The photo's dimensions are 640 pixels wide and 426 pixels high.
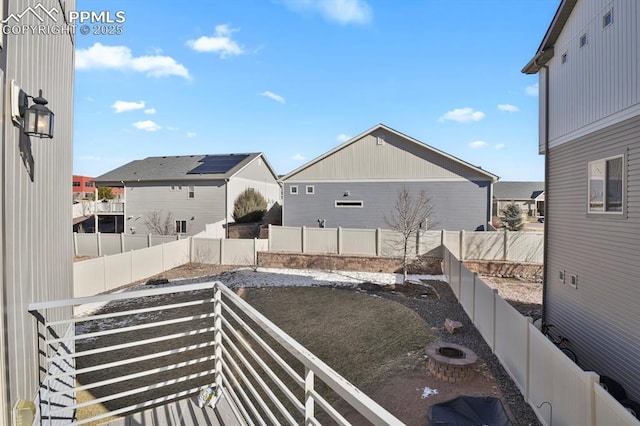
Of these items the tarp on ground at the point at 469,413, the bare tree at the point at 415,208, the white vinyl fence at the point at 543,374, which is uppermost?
the bare tree at the point at 415,208

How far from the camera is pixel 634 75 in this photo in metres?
5.27

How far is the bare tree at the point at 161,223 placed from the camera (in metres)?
22.0

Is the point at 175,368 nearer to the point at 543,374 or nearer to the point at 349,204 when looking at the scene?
the point at 543,374

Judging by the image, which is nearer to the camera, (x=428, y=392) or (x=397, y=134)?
(x=428, y=392)

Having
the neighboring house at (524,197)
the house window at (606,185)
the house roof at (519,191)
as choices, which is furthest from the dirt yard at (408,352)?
the house roof at (519,191)

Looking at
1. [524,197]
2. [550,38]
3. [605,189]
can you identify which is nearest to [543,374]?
[605,189]

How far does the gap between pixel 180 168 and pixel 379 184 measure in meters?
14.0

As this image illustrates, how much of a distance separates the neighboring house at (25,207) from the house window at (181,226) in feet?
62.9

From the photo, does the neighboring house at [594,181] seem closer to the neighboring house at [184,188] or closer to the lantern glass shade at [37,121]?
the lantern glass shade at [37,121]

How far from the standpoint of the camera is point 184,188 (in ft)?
72.2

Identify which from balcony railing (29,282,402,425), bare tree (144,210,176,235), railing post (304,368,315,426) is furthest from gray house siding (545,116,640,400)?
bare tree (144,210,176,235)

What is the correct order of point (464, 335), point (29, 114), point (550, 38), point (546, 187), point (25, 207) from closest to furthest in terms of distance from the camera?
point (29, 114)
point (25, 207)
point (464, 335)
point (550, 38)
point (546, 187)

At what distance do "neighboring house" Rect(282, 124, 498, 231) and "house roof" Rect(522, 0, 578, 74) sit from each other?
8.19 meters

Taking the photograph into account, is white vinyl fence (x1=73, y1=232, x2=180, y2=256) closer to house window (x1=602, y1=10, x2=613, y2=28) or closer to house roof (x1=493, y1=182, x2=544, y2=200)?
house window (x1=602, y1=10, x2=613, y2=28)
